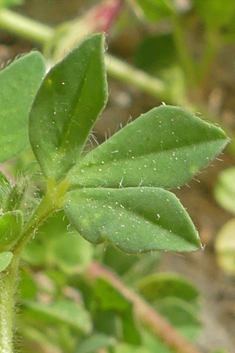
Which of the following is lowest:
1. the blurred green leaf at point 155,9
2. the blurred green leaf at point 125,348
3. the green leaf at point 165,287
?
the blurred green leaf at point 125,348

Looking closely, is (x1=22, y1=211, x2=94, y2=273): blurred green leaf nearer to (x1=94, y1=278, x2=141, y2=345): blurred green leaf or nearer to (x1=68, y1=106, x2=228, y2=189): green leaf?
(x1=94, y1=278, x2=141, y2=345): blurred green leaf

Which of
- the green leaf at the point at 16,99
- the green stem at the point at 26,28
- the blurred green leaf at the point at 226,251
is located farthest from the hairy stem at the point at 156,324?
the green stem at the point at 26,28

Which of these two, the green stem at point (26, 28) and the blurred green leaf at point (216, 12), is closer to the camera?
the blurred green leaf at point (216, 12)

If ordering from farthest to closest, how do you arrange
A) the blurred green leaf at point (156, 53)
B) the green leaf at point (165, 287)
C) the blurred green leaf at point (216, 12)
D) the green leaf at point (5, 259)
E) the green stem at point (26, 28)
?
the blurred green leaf at point (156, 53) < the green stem at point (26, 28) < the blurred green leaf at point (216, 12) < the green leaf at point (165, 287) < the green leaf at point (5, 259)

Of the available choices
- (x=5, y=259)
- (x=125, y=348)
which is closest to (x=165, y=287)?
(x=125, y=348)

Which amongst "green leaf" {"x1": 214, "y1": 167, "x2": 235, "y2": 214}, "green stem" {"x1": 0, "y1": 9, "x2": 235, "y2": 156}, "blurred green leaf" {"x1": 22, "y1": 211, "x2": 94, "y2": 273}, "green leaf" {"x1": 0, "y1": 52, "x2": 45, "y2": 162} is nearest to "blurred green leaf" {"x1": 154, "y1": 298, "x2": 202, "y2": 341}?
"blurred green leaf" {"x1": 22, "y1": 211, "x2": 94, "y2": 273}

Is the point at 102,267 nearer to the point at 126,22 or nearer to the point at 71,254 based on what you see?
the point at 71,254

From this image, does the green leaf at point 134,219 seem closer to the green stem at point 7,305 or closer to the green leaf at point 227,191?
the green stem at point 7,305
